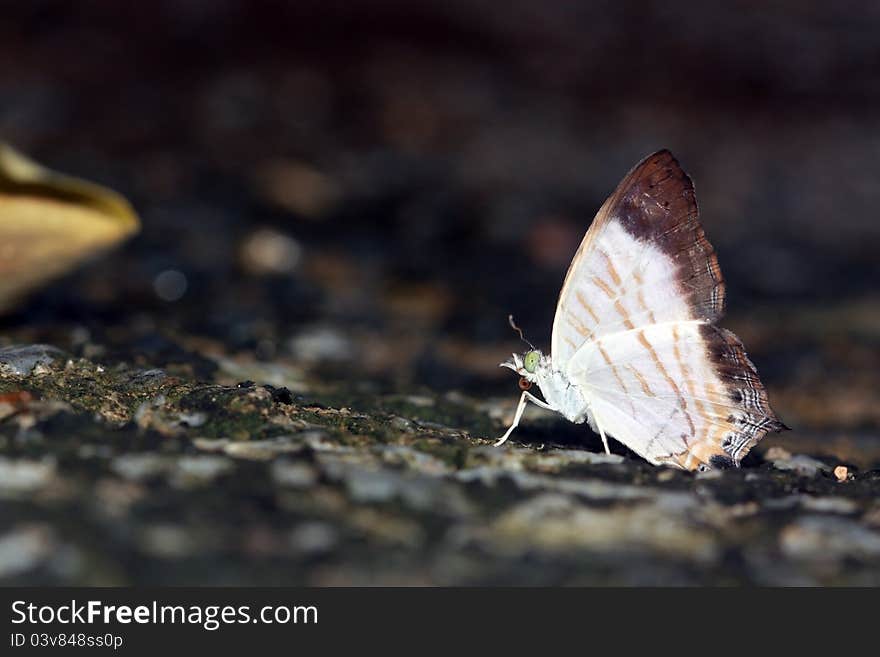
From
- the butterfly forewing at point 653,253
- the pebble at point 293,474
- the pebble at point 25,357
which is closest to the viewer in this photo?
the pebble at point 293,474

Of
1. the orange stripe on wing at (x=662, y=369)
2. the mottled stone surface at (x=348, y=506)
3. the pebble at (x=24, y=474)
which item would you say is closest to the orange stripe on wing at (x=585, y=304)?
the orange stripe on wing at (x=662, y=369)

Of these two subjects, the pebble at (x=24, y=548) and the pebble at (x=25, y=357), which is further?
the pebble at (x=25, y=357)

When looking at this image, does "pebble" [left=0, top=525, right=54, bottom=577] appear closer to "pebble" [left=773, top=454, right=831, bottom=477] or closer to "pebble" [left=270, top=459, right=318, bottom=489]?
"pebble" [left=270, top=459, right=318, bottom=489]

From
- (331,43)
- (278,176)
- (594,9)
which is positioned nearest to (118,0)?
(331,43)

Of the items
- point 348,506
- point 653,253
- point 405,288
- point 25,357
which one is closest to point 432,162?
point 405,288

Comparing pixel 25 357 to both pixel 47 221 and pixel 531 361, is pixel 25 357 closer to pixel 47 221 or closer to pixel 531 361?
pixel 47 221

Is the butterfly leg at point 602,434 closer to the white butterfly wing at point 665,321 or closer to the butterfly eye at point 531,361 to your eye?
the white butterfly wing at point 665,321
